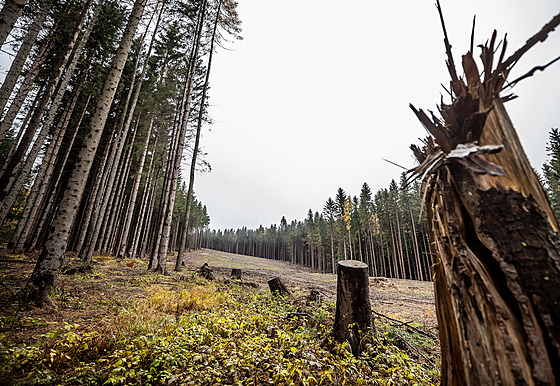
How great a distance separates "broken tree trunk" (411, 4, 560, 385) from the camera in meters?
1.10

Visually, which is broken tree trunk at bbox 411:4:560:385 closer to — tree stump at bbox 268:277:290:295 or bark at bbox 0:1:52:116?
tree stump at bbox 268:277:290:295

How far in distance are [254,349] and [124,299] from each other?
3993 millimetres

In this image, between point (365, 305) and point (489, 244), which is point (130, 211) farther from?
point (489, 244)

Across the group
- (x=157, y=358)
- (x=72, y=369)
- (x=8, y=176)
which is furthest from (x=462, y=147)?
(x=8, y=176)

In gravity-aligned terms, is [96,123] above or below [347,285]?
above

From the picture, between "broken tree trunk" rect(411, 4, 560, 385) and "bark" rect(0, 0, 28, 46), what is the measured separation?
8166 millimetres

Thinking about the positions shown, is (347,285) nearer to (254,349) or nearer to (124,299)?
(254,349)

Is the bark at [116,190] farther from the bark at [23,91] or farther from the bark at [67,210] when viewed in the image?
the bark at [67,210]

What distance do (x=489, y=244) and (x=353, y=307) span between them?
3675mm

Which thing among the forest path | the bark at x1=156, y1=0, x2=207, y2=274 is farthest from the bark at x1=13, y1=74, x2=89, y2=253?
the forest path

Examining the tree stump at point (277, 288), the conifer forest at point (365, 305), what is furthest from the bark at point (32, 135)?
the tree stump at point (277, 288)

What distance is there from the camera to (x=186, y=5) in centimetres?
1281

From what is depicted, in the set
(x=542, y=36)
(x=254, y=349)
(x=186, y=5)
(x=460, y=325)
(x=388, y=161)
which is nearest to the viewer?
(x=460, y=325)

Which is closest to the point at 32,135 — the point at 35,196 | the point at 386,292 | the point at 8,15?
the point at 35,196
